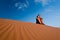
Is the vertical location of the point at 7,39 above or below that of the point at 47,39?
above

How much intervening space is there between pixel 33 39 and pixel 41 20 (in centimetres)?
1194

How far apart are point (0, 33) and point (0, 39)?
0.75 metres

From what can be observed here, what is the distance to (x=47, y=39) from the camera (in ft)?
22.5

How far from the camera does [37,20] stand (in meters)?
17.5

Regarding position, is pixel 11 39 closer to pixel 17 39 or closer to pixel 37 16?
pixel 17 39

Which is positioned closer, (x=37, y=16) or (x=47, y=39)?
(x=47, y=39)

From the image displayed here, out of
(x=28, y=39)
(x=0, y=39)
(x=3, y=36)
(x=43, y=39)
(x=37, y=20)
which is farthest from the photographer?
(x=37, y=20)

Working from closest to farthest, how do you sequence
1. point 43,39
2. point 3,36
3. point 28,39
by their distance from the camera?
1. point 3,36
2. point 28,39
3. point 43,39

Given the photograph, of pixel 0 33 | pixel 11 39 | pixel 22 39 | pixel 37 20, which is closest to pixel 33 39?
pixel 22 39

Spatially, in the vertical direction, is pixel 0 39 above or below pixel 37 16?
below

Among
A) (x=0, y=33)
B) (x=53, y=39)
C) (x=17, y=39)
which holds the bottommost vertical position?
(x=53, y=39)

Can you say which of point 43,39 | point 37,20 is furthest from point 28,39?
point 37,20

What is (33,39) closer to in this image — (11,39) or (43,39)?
(43,39)

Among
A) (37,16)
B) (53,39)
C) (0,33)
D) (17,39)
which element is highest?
(37,16)
